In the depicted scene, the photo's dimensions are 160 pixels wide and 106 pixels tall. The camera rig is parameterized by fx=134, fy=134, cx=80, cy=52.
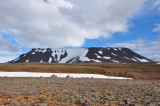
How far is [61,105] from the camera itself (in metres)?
10.3

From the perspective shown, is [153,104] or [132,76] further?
[132,76]

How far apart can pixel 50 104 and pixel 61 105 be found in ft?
3.01

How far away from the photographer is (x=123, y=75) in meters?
51.3

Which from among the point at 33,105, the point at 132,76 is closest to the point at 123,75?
the point at 132,76

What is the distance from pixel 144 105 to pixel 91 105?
157 inches

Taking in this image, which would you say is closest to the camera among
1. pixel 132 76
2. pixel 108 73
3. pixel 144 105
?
pixel 144 105

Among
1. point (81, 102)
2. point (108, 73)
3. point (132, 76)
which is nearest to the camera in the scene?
point (81, 102)

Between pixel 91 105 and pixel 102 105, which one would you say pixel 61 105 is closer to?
pixel 91 105

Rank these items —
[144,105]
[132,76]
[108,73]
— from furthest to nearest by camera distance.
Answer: [108,73] → [132,76] → [144,105]

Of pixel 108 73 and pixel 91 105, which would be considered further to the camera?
pixel 108 73

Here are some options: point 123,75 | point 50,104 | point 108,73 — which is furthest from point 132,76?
point 50,104

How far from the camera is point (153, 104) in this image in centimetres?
1021

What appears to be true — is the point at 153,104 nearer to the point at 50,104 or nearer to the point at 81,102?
the point at 81,102

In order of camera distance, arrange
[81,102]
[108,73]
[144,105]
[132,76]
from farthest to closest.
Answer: [108,73] → [132,76] → [81,102] → [144,105]
